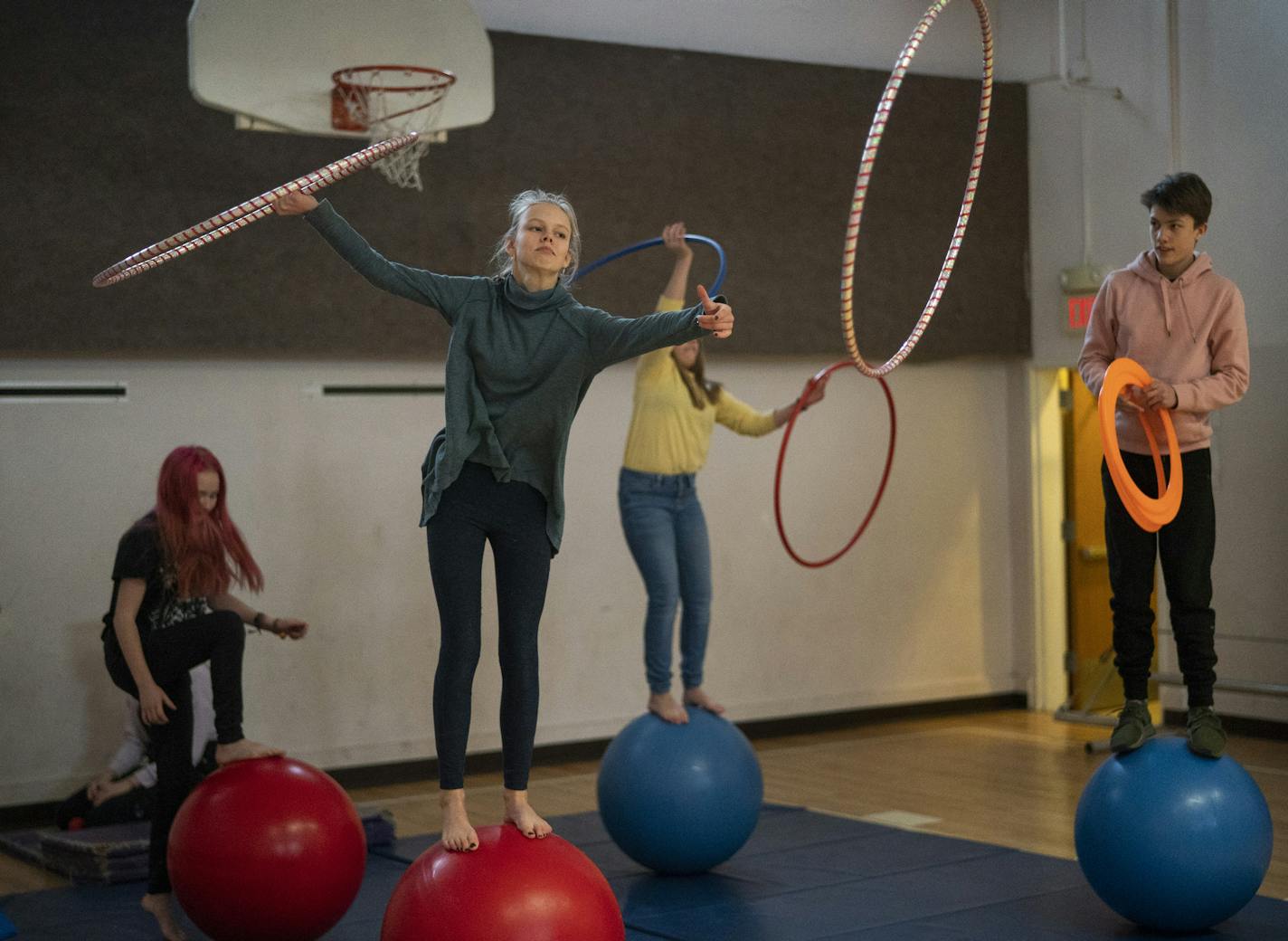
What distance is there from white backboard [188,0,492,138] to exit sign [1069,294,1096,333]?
4.16 meters

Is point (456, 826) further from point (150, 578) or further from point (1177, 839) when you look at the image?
point (1177, 839)

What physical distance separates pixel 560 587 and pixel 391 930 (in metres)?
3.97

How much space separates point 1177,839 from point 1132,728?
34 centimetres

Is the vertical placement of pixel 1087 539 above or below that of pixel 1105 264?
below

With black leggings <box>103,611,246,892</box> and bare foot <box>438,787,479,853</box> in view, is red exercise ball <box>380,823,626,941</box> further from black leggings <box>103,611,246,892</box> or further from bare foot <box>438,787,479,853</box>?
black leggings <box>103,611,246,892</box>

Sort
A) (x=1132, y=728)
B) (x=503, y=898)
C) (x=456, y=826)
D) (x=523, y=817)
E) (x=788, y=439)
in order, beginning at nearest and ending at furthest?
(x=503, y=898)
(x=456, y=826)
(x=523, y=817)
(x=1132, y=728)
(x=788, y=439)

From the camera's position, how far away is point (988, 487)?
29.0 ft

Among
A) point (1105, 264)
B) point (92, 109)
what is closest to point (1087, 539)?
point (1105, 264)

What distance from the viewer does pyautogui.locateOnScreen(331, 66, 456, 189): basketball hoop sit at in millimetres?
5645

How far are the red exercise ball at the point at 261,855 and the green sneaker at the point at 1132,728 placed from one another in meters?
2.22

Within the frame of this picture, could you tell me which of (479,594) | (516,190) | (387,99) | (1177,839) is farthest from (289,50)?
(1177,839)

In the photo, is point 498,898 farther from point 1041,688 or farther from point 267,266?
point 1041,688

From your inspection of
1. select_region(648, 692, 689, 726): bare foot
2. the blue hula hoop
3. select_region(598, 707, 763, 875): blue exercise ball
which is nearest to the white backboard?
the blue hula hoop

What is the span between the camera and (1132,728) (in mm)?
4359
